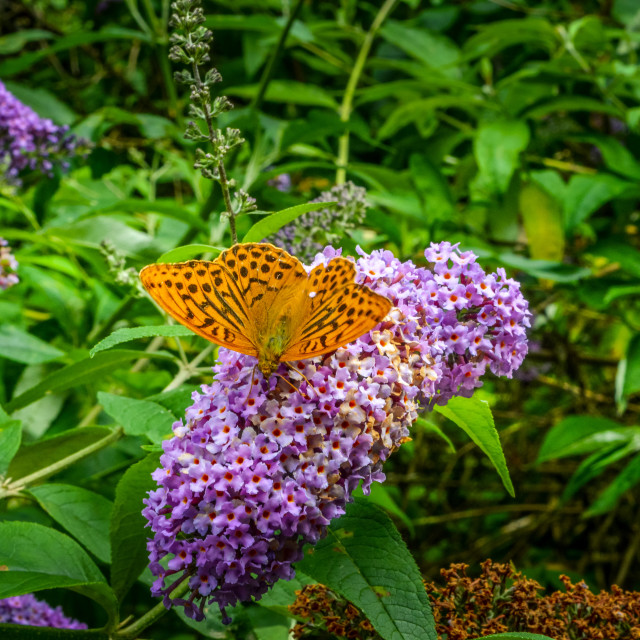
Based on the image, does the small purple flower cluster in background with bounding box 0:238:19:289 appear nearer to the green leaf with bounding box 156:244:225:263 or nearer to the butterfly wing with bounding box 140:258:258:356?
the green leaf with bounding box 156:244:225:263

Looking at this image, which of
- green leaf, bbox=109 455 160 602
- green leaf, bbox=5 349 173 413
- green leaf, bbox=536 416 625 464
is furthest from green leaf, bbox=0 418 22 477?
green leaf, bbox=536 416 625 464

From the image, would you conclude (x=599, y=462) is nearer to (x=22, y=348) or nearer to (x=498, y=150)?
(x=498, y=150)

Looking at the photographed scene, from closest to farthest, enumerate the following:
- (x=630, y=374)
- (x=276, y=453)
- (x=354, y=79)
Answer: (x=276, y=453)
(x=630, y=374)
(x=354, y=79)

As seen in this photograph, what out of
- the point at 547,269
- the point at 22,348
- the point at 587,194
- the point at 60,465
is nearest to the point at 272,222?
the point at 60,465

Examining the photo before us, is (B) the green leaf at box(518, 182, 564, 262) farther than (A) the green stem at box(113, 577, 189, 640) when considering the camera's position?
Yes

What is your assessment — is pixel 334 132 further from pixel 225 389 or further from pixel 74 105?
pixel 74 105

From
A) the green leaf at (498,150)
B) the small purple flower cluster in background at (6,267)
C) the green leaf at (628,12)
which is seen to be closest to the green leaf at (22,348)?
the small purple flower cluster in background at (6,267)
